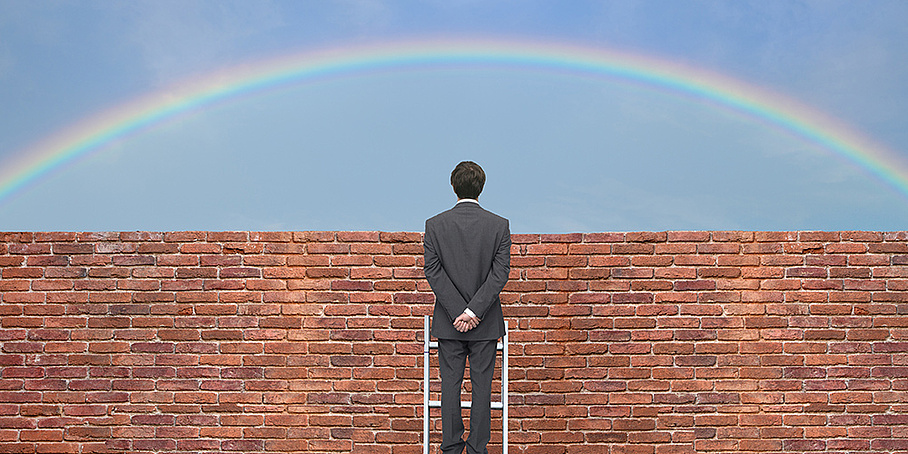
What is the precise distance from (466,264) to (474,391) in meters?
0.69

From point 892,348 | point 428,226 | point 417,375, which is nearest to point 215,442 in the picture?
point 417,375

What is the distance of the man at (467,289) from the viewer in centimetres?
407

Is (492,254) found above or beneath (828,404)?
above

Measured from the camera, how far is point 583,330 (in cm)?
518

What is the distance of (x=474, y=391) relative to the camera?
4.15 meters

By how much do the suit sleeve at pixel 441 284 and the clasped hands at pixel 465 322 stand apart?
4cm

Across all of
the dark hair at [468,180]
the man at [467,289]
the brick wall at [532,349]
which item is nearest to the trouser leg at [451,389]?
the man at [467,289]

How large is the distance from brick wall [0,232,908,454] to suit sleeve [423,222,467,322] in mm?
1067

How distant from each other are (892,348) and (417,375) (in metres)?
3.26

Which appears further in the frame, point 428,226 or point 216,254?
point 216,254

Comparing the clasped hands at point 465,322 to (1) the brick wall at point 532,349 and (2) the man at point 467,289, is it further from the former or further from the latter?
(1) the brick wall at point 532,349

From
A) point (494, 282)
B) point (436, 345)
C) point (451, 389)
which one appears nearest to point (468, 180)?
point (494, 282)

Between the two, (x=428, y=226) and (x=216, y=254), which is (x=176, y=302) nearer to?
(x=216, y=254)

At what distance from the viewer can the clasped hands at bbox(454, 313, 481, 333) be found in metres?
4.01
